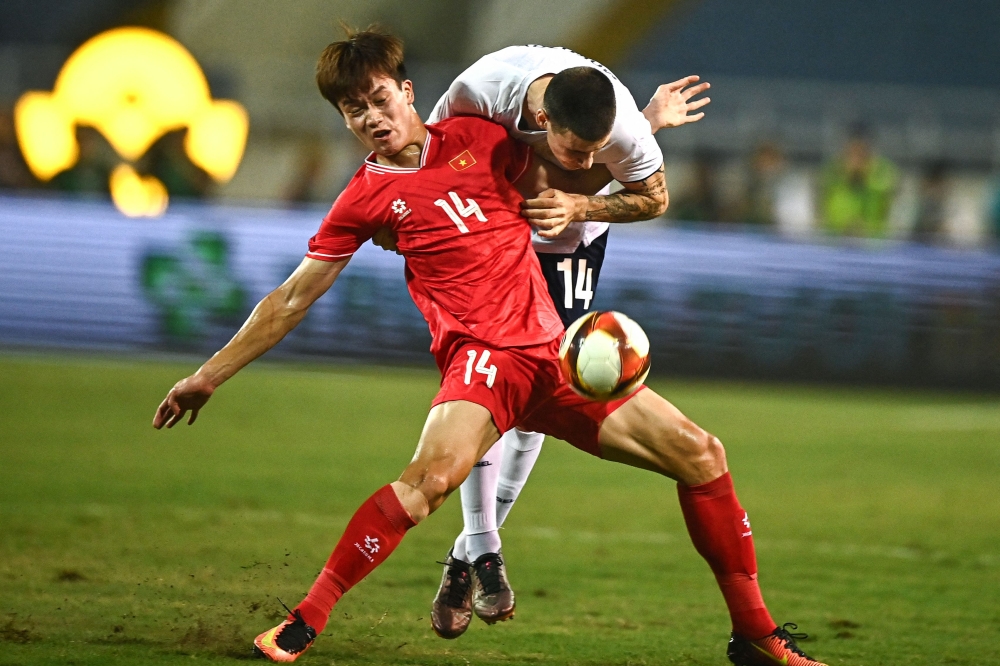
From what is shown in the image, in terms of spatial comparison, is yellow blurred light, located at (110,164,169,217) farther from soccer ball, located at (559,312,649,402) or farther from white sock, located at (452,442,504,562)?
soccer ball, located at (559,312,649,402)

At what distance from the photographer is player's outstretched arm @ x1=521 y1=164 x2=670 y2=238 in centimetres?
485

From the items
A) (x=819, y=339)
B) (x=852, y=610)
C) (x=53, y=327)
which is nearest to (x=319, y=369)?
(x=53, y=327)

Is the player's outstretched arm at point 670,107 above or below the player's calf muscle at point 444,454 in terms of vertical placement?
above

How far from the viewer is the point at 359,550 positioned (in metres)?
4.62

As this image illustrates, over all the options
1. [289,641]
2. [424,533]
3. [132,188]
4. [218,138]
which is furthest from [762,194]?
[289,641]

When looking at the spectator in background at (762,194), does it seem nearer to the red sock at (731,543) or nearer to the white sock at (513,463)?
the white sock at (513,463)

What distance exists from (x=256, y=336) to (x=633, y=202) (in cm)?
152

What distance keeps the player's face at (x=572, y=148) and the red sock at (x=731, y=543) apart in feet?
4.17

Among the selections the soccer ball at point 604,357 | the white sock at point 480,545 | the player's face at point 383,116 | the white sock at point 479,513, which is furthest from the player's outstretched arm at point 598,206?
the white sock at point 480,545

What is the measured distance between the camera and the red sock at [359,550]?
4.62 meters

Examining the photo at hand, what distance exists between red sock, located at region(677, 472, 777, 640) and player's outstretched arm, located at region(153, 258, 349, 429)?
5.21 feet

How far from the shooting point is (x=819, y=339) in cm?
1382

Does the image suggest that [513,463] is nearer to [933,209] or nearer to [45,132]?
Answer: [933,209]

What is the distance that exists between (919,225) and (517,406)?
12.2 meters
